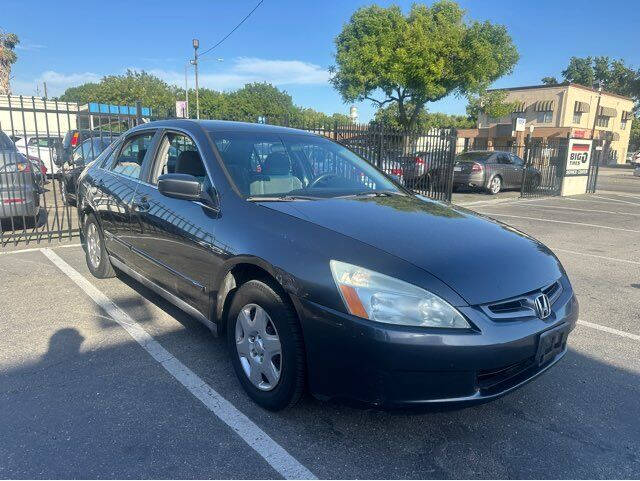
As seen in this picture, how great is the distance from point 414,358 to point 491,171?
14857 mm

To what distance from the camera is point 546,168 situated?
1694 cm

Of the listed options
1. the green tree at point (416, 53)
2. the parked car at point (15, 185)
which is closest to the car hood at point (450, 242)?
the parked car at point (15, 185)

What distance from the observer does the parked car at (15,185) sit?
6586 millimetres

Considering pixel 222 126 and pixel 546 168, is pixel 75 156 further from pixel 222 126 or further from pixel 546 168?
pixel 546 168

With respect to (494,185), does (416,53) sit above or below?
above

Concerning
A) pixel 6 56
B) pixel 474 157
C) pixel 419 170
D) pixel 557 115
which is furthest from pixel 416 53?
pixel 6 56

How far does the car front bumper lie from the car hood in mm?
195

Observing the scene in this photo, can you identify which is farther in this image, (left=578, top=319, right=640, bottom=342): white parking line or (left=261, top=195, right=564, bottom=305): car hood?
(left=578, top=319, right=640, bottom=342): white parking line

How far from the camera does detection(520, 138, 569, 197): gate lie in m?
16.6

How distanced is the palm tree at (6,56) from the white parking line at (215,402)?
169 feet

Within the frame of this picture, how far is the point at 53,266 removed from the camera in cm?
564

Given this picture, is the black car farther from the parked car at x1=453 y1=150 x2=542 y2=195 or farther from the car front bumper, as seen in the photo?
the parked car at x1=453 y1=150 x2=542 y2=195

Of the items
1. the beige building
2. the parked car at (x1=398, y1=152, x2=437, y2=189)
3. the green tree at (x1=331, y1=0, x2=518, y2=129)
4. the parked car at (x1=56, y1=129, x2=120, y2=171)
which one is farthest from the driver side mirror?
the beige building

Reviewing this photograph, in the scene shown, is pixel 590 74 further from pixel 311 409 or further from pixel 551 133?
pixel 311 409
